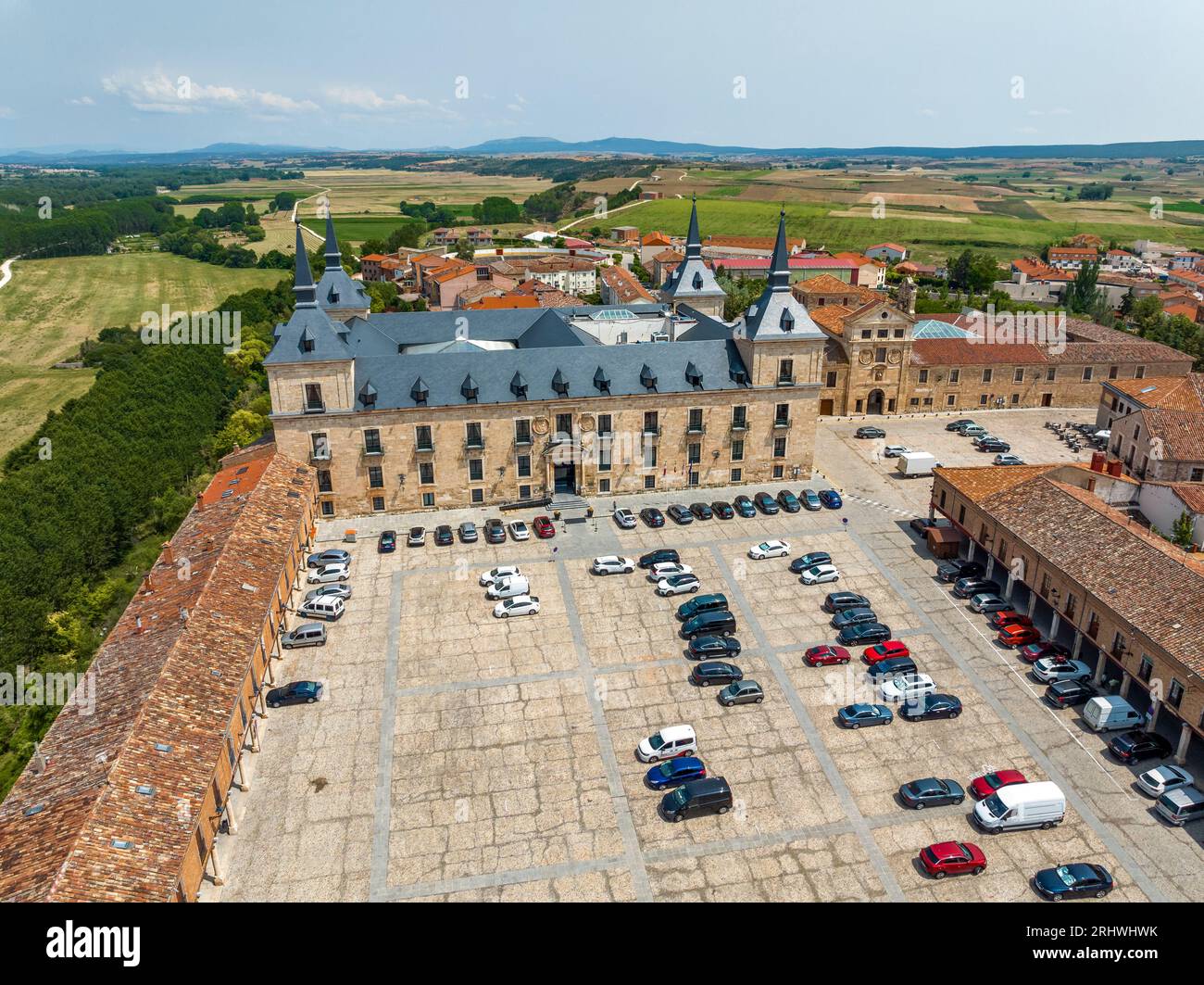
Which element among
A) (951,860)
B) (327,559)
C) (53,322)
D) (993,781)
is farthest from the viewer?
(53,322)

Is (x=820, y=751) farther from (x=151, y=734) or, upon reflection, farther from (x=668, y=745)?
(x=151, y=734)

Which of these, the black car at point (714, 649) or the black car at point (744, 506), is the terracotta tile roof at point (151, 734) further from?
the black car at point (744, 506)

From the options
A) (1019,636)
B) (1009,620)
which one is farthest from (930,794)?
(1009,620)

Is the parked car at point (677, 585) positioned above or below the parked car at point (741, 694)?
above

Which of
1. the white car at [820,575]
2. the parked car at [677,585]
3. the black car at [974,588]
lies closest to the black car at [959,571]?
the black car at [974,588]

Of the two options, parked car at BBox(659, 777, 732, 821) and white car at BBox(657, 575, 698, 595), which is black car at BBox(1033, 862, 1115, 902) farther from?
white car at BBox(657, 575, 698, 595)
